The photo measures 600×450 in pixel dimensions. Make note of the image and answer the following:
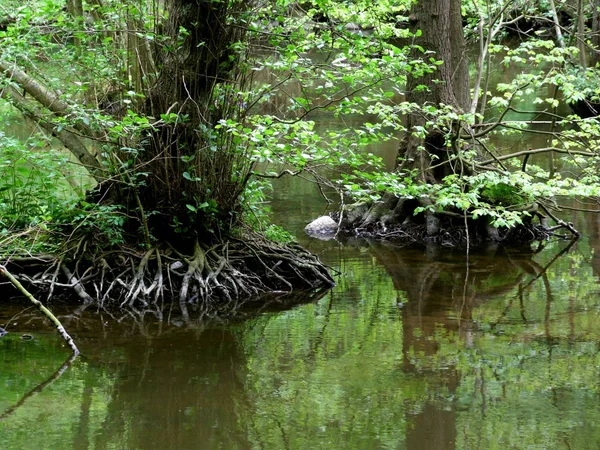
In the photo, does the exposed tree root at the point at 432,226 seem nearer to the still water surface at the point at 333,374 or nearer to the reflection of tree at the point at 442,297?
the reflection of tree at the point at 442,297

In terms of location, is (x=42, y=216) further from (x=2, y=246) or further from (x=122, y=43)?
(x=122, y=43)

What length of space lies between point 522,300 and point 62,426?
5.35 meters

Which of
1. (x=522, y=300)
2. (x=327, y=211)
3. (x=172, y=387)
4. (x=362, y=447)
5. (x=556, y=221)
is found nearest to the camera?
(x=362, y=447)

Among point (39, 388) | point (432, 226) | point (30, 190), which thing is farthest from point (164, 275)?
point (432, 226)

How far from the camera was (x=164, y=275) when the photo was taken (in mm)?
8383

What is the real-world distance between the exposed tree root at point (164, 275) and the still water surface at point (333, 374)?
33 centimetres

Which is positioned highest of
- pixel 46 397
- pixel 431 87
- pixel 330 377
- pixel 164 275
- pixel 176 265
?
pixel 431 87

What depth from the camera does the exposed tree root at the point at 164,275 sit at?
26.6ft

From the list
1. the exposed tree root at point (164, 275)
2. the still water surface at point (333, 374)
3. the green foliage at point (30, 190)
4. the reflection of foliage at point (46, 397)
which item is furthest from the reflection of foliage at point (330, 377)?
the green foliage at point (30, 190)

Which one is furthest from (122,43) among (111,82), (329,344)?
(329,344)

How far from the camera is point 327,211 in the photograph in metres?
14.1

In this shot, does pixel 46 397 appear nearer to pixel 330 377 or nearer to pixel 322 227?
pixel 330 377

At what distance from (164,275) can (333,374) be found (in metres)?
2.93

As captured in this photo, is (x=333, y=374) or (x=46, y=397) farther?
(x=333, y=374)
